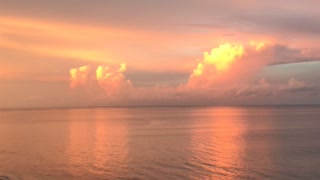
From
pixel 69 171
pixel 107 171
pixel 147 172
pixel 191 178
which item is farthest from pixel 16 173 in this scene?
pixel 191 178

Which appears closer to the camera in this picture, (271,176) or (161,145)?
(271,176)

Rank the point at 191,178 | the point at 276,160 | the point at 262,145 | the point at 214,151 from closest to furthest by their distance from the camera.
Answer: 1. the point at 191,178
2. the point at 276,160
3. the point at 214,151
4. the point at 262,145

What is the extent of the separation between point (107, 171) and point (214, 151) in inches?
752

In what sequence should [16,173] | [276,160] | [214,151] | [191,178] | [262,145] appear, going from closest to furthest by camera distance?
[191,178], [16,173], [276,160], [214,151], [262,145]

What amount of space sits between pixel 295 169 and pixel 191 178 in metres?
11.7

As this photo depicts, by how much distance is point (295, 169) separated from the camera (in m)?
36.4

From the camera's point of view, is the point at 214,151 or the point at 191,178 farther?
the point at 214,151

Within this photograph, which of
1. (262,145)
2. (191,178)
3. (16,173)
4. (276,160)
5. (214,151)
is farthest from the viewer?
(262,145)

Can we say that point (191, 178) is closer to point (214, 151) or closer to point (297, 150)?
point (214, 151)

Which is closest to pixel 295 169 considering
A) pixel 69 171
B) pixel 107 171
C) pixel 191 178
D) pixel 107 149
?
pixel 191 178

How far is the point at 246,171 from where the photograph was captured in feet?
116

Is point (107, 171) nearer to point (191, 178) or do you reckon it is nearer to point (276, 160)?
point (191, 178)

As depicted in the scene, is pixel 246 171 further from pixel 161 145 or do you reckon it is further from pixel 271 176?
pixel 161 145

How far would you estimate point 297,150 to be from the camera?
50688mm
